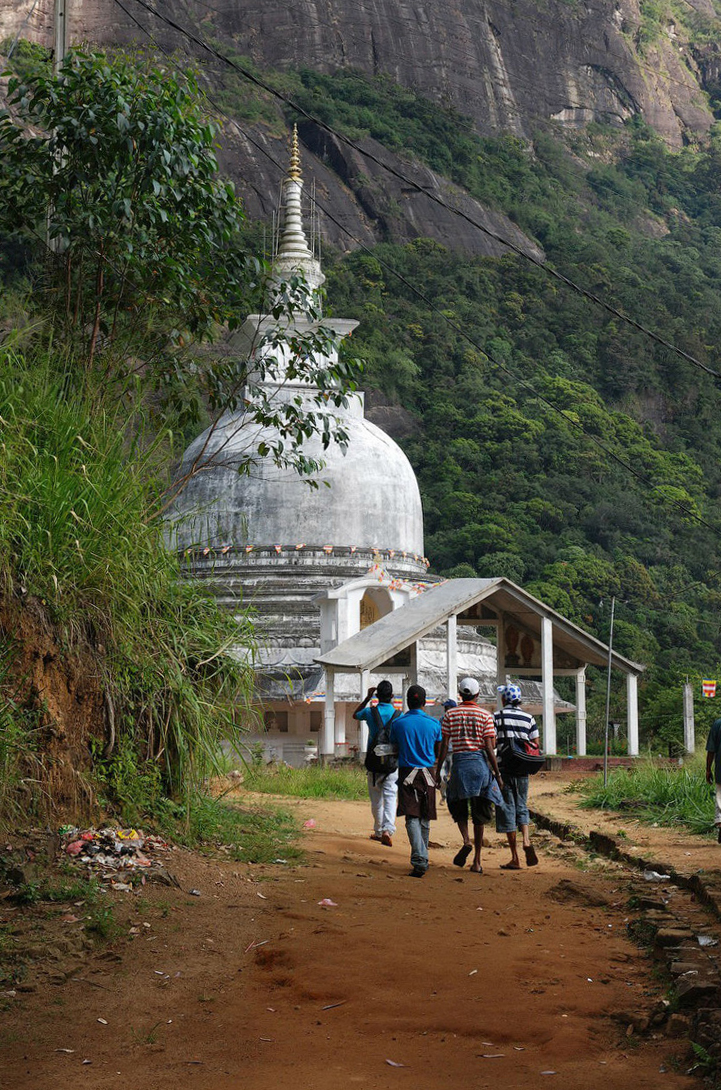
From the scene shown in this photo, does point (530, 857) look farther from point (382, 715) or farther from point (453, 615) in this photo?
point (453, 615)

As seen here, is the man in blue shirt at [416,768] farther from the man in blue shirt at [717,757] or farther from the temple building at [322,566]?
the temple building at [322,566]

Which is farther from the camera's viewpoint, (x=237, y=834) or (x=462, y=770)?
(x=462, y=770)

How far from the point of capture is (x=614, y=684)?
3578cm

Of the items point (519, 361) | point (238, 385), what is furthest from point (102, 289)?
point (519, 361)

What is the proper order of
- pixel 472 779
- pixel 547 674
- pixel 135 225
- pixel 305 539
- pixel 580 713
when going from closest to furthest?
pixel 472 779, pixel 135 225, pixel 547 674, pixel 580 713, pixel 305 539

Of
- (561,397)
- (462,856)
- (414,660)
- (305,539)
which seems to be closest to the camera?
(462,856)

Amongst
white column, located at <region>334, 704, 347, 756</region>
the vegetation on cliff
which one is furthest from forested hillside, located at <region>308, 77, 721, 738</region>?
the vegetation on cliff

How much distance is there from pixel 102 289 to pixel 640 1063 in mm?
7474

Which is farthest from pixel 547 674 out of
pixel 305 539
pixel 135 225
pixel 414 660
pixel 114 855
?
pixel 114 855

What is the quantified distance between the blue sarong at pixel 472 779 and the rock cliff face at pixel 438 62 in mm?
63328

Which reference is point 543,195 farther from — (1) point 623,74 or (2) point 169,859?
(2) point 169,859

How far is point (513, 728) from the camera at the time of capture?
993 centimetres

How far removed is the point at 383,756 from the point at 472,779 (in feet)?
3.49

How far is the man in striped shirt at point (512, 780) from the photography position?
969 cm
